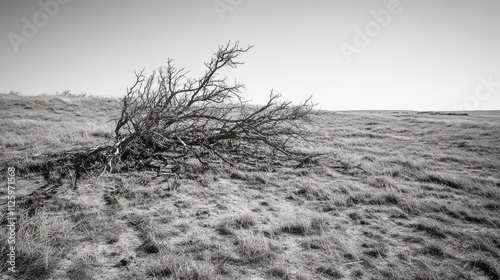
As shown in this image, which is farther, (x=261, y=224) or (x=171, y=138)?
(x=171, y=138)

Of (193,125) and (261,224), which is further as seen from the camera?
(193,125)

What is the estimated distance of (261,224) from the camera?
383 centimetres

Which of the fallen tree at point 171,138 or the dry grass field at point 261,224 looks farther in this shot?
the fallen tree at point 171,138

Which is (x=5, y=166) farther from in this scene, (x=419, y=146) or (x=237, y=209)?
(x=419, y=146)

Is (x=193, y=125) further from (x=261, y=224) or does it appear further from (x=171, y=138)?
(x=261, y=224)

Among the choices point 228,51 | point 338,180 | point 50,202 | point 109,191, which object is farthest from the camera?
point 228,51

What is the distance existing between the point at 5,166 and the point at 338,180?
24.3 ft

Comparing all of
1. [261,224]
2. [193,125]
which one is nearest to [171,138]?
[193,125]

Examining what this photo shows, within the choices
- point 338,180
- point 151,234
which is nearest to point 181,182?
point 151,234

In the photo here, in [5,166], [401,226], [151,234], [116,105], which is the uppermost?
[116,105]

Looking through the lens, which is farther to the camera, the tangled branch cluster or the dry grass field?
the tangled branch cluster

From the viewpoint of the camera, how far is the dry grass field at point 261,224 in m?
2.76

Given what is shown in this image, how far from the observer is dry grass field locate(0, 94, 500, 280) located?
2.76 metres

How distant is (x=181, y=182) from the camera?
17.5 feet
